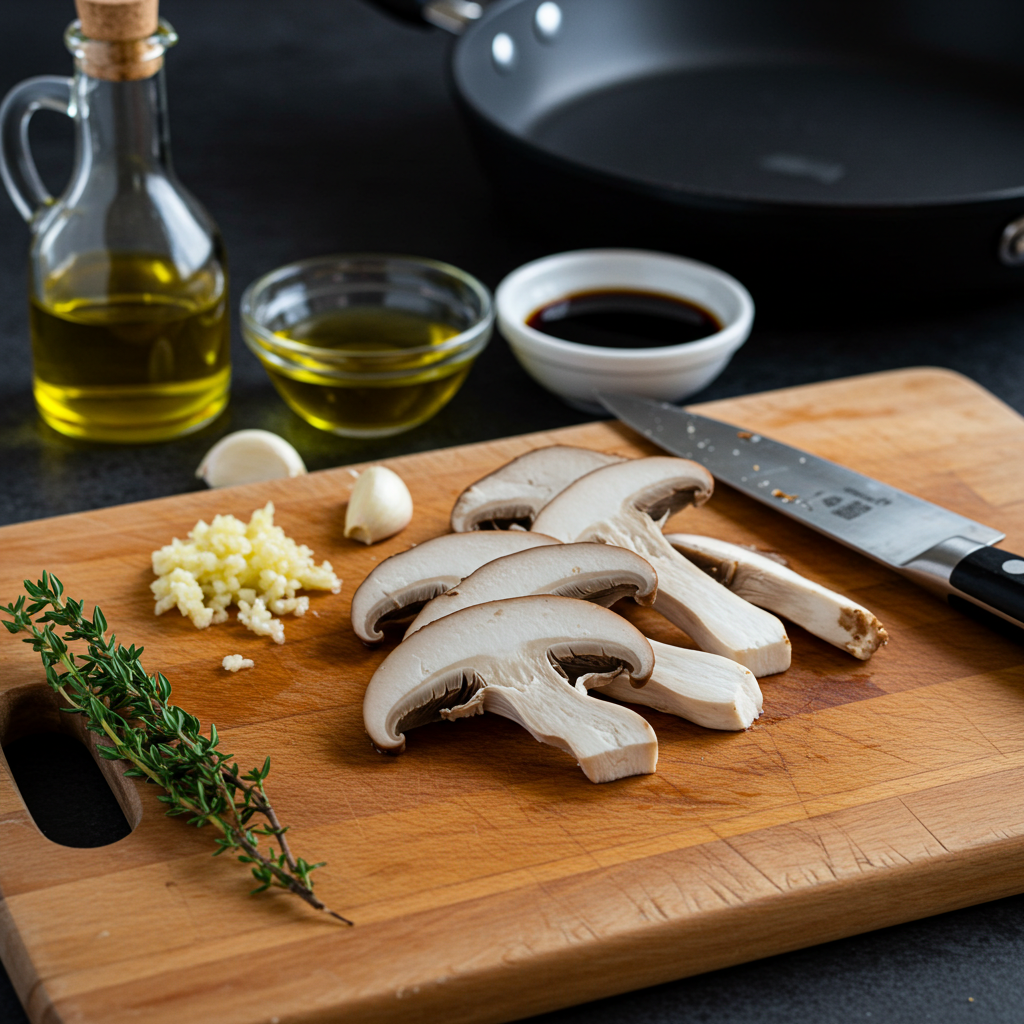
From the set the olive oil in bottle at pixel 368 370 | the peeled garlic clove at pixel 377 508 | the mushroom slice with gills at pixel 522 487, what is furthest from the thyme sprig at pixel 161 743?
the olive oil in bottle at pixel 368 370

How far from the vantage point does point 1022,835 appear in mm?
1331

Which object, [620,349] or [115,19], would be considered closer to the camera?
[115,19]

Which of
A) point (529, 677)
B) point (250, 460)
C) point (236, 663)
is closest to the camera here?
point (529, 677)

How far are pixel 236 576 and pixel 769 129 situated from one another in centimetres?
182

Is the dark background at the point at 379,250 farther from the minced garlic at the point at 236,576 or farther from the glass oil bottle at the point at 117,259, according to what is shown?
the minced garlic at the point at 236,576

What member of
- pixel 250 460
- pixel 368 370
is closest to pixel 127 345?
pixel 250 460

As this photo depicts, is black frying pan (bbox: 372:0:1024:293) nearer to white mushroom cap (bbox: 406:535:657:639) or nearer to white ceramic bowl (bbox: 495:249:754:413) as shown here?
white ceramic bowl (bbox: 495:249:754:413)

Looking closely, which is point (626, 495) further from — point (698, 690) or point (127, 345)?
point (127, 345)

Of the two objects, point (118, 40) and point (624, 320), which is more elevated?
point (118, 40)

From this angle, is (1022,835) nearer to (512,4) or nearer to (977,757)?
(977,757)

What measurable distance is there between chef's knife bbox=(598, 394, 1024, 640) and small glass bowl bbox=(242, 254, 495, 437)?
30 centimetres

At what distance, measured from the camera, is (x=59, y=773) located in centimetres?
151

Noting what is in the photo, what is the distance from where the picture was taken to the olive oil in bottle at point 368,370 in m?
2.04

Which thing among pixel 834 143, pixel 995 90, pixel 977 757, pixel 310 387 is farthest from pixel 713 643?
pixel 995 90
